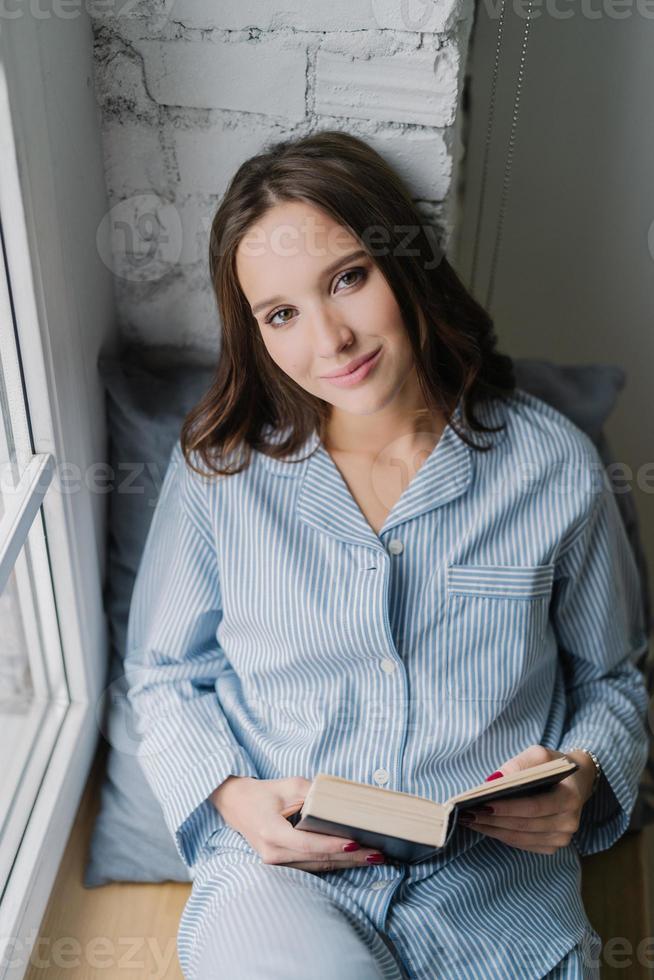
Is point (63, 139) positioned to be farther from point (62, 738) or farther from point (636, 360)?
point (636, 360)

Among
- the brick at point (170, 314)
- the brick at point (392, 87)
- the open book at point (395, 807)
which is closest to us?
the open book at point (395, 807)

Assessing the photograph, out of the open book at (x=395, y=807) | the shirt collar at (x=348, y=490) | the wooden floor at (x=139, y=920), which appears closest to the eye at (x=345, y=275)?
the shirt collar at (x=348, y=490)

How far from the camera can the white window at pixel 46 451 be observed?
1.08 meters

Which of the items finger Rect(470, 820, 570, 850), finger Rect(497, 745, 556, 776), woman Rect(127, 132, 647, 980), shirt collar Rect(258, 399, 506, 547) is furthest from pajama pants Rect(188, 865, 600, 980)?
shirt collar Rect(258, 399, 506, 547)

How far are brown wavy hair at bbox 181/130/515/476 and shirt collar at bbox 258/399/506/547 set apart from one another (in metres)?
0.01

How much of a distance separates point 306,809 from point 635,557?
0.74 metres

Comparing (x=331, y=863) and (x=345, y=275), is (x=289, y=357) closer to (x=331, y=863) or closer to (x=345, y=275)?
(x=345, y=275)

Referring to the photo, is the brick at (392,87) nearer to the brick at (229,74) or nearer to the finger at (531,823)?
the brick at (229,74)

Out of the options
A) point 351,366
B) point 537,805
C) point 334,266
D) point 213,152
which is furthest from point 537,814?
point 213,152

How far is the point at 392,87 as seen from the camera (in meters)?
1.20

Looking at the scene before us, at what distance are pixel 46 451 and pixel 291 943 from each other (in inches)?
24.6

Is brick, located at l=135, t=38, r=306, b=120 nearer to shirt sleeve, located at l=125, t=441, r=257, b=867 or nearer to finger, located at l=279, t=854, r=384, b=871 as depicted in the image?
shirt sleeve, located at l=125, t=441, r=257, b=867

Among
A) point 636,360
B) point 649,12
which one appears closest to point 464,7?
point 649,12

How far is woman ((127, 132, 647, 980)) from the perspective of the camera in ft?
3.62
